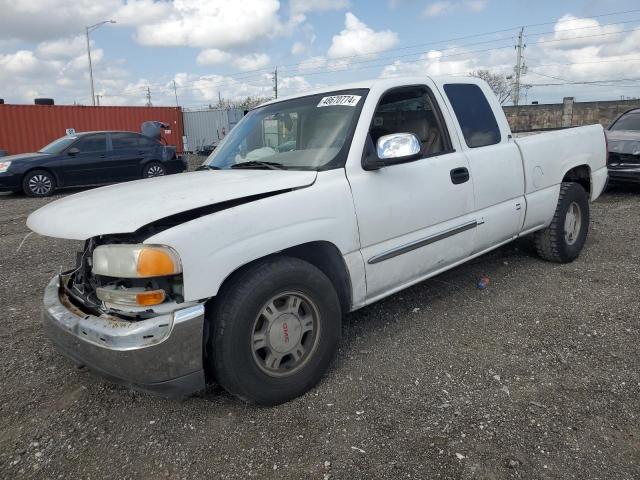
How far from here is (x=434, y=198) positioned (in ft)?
11.2

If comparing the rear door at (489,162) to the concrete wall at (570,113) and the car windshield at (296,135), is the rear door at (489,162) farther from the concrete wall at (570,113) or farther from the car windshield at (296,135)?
the concrete wall at (570,113)

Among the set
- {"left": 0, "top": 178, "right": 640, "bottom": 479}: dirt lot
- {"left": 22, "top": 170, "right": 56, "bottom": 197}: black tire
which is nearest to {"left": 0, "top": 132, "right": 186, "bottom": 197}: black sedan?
{"left": 22, "top": 170, "right": 56, "bottom": 197}: black tire

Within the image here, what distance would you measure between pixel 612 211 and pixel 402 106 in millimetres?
5649

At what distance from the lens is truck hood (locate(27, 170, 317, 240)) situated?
2.31m

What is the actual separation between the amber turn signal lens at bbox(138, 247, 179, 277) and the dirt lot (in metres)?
0.90

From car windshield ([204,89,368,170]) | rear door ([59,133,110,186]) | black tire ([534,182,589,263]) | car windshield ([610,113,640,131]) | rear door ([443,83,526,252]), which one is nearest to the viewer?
car windshield ([204,89,368,170])

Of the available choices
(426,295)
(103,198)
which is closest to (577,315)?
(426,295)

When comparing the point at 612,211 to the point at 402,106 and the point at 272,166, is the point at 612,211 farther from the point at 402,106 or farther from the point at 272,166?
the point at 272,166

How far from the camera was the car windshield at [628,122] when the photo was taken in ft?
31.6

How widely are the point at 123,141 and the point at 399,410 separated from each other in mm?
11984

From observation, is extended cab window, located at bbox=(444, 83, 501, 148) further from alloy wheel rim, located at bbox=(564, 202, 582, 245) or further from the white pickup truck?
alloy wheel rim, located at bbox=(564, 202, 582, 245)

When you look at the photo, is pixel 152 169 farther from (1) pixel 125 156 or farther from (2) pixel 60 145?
(2) pixel 60 145

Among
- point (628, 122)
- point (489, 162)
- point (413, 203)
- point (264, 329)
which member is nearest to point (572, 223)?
point (489, 162)

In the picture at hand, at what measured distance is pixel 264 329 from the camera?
8.58 feet
